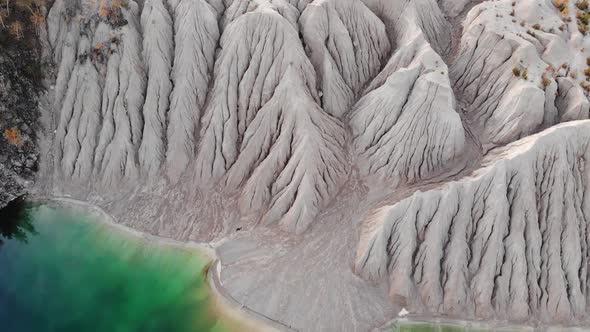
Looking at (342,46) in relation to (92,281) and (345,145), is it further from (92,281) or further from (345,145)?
(92,281)

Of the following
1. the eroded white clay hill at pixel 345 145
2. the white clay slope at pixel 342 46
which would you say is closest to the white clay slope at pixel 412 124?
the eroded white clay hill at pixel 345 145

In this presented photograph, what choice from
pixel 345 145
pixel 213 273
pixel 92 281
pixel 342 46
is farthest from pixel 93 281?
pixel 342 46

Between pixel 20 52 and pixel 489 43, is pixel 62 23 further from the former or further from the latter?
pixel 489 43

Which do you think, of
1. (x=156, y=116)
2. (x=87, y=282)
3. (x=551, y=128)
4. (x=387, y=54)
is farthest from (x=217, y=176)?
(x=551, y=128)

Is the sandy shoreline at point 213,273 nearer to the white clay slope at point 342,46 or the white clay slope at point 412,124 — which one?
the white clay slope at point 412,124

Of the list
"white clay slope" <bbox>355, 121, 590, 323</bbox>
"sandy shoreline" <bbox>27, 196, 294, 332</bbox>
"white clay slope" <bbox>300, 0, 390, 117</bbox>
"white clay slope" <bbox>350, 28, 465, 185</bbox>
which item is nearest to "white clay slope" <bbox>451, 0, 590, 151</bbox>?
"white clay slope" <bbox>355, 121, 590, 323</bbox>
